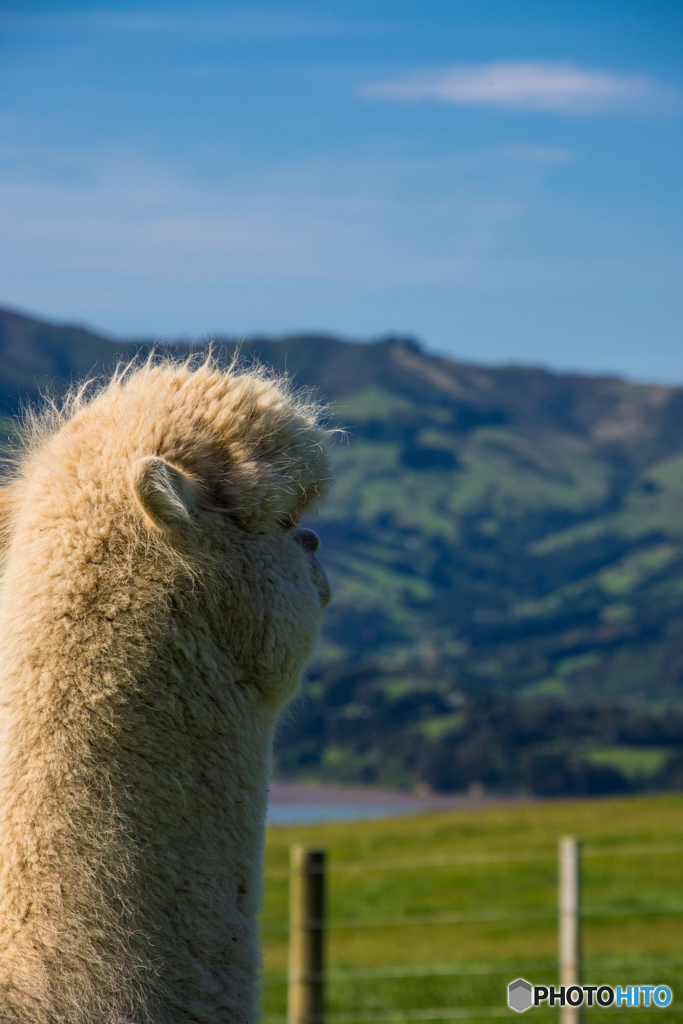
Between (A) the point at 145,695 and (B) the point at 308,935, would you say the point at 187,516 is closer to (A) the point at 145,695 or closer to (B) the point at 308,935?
(A) the point at 145,695

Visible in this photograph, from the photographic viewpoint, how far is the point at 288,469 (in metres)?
2.03

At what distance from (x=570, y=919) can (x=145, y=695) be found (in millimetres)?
4668

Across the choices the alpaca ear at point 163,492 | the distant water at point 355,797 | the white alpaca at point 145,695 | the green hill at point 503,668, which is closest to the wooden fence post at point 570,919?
the white alpaca at point 145,695

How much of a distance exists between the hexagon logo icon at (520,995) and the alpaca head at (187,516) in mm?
3107

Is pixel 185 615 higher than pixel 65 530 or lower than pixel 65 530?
lower

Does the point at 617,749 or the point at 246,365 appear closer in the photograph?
the point at 246,365

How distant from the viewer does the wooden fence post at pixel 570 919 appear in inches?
223

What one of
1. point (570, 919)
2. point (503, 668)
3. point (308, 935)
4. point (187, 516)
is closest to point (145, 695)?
point (187, 516)

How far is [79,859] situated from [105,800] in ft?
0.32

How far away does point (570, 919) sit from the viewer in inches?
225

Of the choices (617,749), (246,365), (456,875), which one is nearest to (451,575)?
(617,749)

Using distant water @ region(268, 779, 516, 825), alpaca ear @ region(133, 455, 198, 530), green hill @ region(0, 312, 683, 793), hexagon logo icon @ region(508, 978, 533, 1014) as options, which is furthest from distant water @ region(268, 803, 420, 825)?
alpaca ear @ region(133, 455, 198, 530)

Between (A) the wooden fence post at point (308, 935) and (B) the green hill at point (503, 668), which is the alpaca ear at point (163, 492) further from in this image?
(B) the green hill at point (503, 668)

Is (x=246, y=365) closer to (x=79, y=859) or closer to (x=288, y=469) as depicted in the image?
(x=288, y=469)
